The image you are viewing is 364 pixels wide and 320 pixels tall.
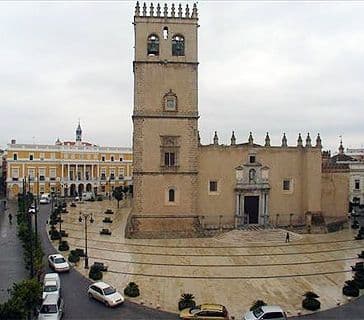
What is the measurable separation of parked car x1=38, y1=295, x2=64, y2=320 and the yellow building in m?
49.9

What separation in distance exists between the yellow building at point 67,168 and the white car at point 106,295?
48.0 meters

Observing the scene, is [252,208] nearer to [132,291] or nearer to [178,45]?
[178,45]

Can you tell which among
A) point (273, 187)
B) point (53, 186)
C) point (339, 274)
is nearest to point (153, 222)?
point (273, 187)

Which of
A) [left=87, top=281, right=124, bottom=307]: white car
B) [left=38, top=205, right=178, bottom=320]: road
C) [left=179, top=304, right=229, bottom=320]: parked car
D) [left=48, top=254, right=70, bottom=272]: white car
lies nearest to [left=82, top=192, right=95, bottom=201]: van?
[left=48, top=254, right=70, bottom=272]: white car

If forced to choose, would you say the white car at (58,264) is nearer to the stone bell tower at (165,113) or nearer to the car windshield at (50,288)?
the car windshield at (50,288)

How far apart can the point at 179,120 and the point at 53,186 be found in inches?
1601

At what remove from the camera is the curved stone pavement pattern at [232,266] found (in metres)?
24.1

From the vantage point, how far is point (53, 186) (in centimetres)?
7362

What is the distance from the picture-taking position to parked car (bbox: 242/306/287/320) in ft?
63.9

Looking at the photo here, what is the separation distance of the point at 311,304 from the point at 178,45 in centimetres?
2566

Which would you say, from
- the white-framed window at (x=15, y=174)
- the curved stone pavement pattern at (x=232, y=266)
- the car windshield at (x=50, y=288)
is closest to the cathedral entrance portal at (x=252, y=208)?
the curved stone pavement pattern at (x=232, y=266)

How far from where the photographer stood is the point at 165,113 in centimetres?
3938

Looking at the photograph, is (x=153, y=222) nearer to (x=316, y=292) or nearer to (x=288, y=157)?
(x=288, y=157)

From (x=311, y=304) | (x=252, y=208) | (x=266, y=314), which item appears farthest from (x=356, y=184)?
(x=266, y=314)
